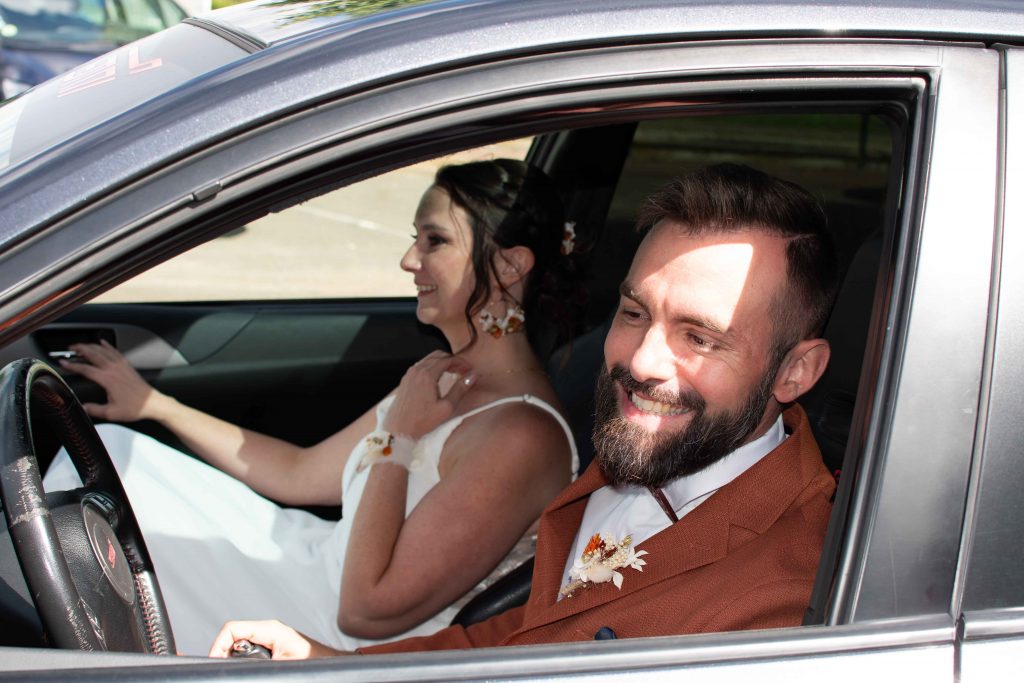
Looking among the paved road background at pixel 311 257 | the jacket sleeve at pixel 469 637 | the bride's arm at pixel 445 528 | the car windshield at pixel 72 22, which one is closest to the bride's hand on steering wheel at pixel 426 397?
the bride's arm at pixel 445 528

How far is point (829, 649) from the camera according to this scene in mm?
1033

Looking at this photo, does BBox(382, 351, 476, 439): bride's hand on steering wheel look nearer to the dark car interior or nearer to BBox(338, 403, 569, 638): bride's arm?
BBox(338, 403, 569, 638): bride's arm

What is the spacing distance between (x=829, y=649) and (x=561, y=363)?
1629 millimetres

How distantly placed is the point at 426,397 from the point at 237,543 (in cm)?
51

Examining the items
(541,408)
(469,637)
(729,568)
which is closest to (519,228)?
(541,408)

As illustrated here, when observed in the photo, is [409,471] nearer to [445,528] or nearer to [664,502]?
[445,528]

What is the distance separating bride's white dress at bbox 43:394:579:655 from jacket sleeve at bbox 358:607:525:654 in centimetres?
36

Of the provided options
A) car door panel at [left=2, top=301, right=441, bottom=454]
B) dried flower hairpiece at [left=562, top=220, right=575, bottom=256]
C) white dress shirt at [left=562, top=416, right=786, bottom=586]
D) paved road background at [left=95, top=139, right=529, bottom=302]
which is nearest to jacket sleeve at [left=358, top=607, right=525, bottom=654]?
white dress shirt at [left=562, top=416, right=786, bottom=586]

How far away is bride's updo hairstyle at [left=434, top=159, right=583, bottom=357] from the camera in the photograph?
2.41 metres

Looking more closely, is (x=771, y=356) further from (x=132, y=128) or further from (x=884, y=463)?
(x=132, y=128)

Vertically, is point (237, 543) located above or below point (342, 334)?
below

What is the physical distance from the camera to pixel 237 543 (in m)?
2.34

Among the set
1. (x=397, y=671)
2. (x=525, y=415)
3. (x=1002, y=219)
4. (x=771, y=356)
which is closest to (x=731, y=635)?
(x=397, y=671)

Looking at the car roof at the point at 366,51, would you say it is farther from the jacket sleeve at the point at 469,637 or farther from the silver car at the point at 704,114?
the jacket sleeve at the point at 469,637
